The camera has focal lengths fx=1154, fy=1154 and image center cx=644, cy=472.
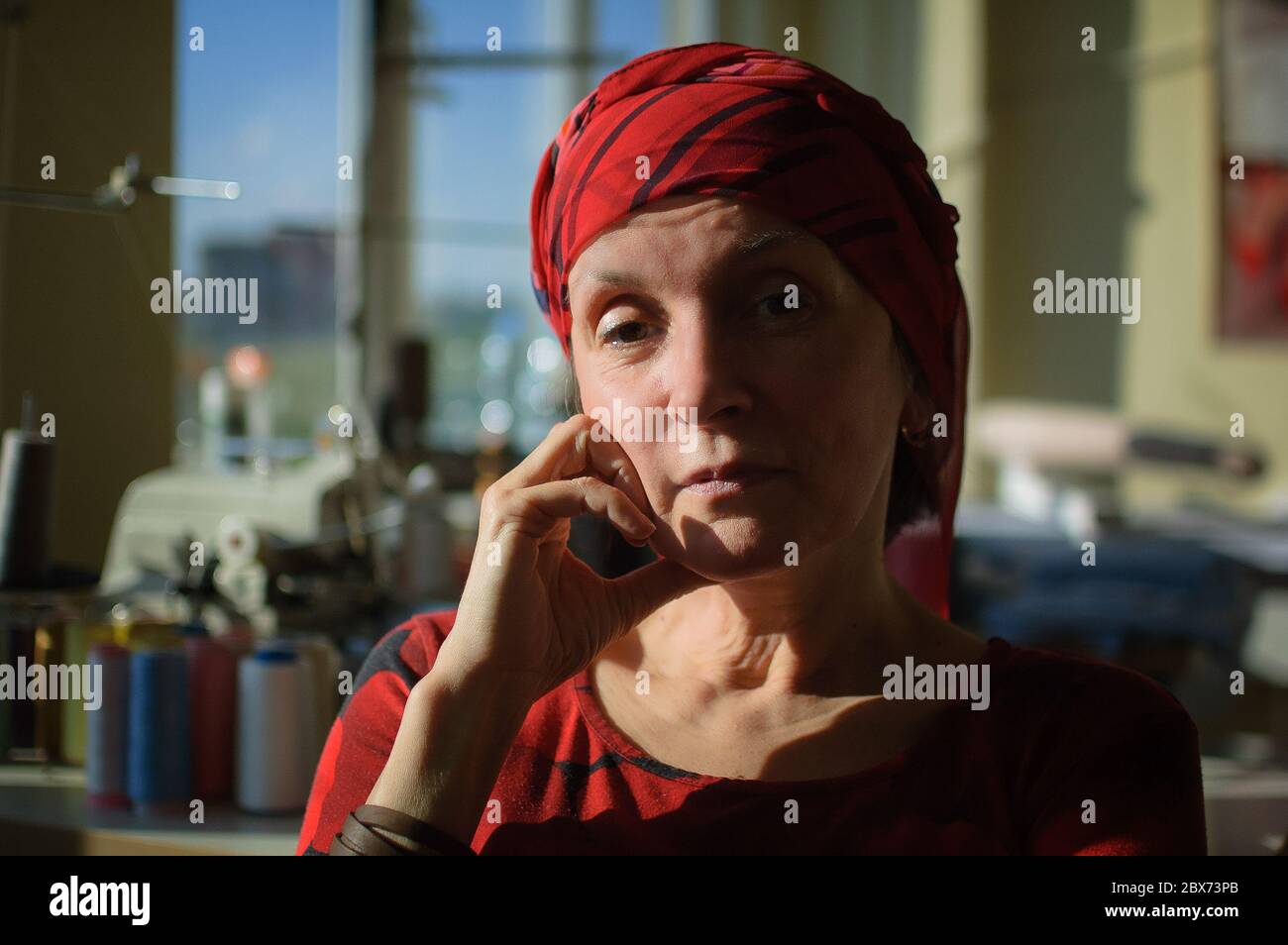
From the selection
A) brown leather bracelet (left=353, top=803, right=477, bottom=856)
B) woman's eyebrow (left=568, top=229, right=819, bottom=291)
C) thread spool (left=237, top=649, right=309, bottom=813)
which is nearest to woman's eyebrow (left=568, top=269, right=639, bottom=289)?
woman's eyebrow (left=568, top=229, right=819, bottom=291)

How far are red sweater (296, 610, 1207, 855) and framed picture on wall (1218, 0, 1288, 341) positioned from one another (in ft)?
13.3

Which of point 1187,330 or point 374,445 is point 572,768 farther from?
point 1187,330

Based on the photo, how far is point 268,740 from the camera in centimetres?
145

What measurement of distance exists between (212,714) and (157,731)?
0.22 feet

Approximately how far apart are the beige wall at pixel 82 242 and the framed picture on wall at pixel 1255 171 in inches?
155

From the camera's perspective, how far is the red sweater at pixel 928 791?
34.3 inches

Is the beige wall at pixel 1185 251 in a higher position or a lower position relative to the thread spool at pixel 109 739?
higher

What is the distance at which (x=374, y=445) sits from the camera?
8.77ft

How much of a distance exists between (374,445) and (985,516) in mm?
1787

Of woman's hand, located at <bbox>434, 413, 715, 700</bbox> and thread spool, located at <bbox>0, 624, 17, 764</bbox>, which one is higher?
woman's hand, located at <bbox>434, 413, 715, 700</bbox>

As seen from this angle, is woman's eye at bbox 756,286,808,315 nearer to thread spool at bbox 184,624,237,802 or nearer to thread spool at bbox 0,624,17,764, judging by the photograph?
thread spool at bbox 184,624,237,802

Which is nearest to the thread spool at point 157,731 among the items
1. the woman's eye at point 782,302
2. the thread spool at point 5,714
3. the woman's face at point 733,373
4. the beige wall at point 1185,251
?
the thread spool at point 5,714

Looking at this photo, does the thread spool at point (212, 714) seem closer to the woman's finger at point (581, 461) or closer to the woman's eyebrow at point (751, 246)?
the woman's finger at point (581, 461)

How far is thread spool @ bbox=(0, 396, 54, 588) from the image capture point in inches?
64.1
